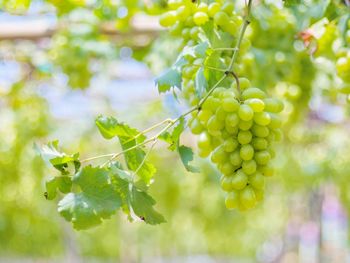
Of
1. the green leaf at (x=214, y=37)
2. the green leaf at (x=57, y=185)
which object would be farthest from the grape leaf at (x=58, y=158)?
the green leaf at (x=214, y=37)

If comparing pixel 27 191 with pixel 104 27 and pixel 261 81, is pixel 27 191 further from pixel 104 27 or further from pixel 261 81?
pixel 261 81

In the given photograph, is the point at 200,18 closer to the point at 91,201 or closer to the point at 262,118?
the point at 262,118

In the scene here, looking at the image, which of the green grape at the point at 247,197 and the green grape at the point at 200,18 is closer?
the green grape at the point at 247,197

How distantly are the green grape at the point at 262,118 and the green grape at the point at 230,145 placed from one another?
6 cm

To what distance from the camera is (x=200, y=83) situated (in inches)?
46.5

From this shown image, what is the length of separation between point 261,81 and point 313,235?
5.97 metres

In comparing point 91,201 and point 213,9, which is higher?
point 213,9

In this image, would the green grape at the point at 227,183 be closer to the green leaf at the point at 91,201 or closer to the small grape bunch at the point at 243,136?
the small grape bunch at the point at 243,136

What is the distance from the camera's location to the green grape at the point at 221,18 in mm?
1263

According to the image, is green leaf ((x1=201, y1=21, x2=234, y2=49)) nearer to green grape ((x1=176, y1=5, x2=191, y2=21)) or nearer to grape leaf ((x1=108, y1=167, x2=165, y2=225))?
green grape ((x1=176, y1=5, x2=191, y2=21))

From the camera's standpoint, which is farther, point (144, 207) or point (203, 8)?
point (203, 8)

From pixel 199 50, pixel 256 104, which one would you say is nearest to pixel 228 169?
pixel 256 104

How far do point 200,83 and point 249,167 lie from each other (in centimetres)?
21

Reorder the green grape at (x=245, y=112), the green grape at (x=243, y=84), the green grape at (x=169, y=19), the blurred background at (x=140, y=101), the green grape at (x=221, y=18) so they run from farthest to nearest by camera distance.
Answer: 1. the blurred background at (x=140, y=101)
2. the green grape at (x=169, y=19)
3. the green grape at (x=221, y=18)
4. the green grape at (x=243, y=84)
5. the green grape at (x=245, y=112)
